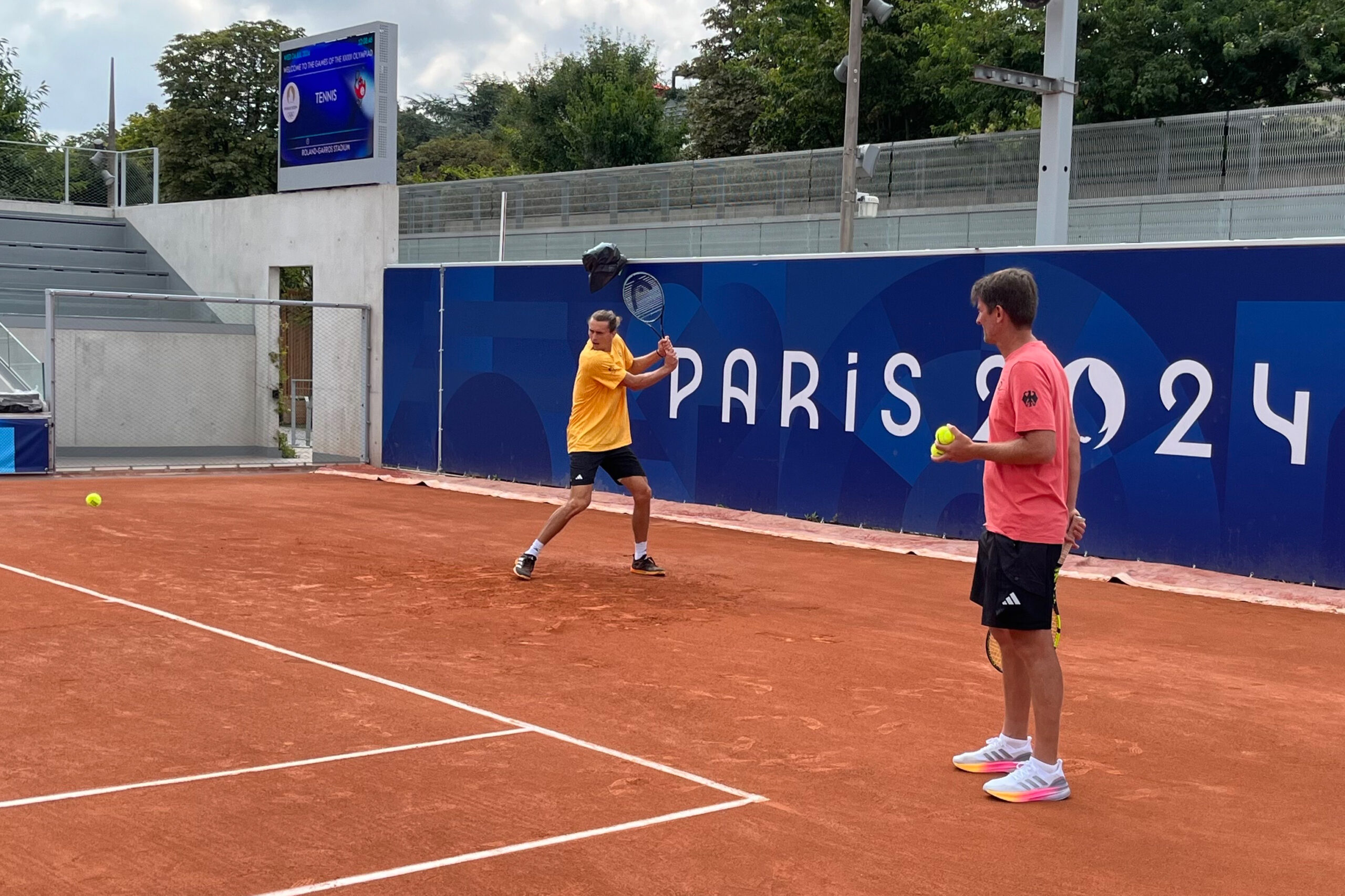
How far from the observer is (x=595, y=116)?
45.1 meters

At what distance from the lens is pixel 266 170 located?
5203 cm

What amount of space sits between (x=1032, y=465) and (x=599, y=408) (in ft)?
18.1

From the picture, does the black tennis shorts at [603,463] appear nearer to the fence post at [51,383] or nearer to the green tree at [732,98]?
the fence post at [51,383]

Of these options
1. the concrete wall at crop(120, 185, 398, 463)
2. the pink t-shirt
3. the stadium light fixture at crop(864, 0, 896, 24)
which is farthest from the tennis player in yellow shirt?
the stadium light fixture at crop(864, 0, 896, 24)

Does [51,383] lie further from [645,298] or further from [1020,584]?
[1020,584]

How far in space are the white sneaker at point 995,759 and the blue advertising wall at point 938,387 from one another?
20.3ft

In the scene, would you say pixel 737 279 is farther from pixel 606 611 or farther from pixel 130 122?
pixel 130 122

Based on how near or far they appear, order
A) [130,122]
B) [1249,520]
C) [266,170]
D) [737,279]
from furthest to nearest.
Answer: [130,122]
[266,170]
[737,279]
[1249,520]

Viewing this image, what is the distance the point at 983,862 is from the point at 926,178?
1702cm

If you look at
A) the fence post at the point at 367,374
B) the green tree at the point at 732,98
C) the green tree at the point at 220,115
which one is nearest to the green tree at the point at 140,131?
the green tree at the point at 220,115

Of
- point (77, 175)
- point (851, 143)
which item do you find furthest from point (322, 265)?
point (77, 175)

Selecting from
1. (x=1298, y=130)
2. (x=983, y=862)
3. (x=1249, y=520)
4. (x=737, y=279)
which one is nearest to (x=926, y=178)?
(x=1298, y=130)

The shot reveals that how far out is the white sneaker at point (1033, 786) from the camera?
5172 millimetres

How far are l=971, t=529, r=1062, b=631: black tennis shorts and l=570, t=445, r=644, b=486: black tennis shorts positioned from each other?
17.1ft
